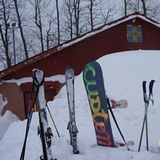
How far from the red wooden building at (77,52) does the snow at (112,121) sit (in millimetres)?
1893

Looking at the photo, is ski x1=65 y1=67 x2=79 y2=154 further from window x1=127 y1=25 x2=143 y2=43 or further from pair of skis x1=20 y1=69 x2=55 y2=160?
window x1=127 y1=25 x2=143 y2=43

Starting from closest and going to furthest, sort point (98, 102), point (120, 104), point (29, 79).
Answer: point (98, 102) < point (120, 104) < point (29, 79)

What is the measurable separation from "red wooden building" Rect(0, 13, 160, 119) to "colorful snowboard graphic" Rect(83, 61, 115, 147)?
29.0 ft

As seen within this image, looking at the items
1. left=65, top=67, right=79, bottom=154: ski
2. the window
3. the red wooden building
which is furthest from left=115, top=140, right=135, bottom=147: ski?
the window

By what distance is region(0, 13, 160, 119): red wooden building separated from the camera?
1489cm

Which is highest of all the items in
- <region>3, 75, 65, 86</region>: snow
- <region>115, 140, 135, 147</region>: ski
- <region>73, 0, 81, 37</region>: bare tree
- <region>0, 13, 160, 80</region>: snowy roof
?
<region>73, 0, 81, 37</region>: bare tree

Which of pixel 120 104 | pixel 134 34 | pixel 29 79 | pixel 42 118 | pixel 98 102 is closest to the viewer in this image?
pixel 42 118

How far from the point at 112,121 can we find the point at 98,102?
7.14 feet

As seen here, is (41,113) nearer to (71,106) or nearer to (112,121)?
(71,106)

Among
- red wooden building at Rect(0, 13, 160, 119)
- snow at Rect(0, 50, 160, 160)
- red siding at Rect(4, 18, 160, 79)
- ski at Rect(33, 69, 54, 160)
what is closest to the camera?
ski at Rect(33, 69, 54, 160)

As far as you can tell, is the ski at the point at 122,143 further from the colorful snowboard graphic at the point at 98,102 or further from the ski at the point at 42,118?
the ski at the point at 42,118

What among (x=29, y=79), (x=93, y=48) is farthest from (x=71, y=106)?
(x=93, y=48)

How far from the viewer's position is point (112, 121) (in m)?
8.01

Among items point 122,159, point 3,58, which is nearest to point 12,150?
point 122,159
